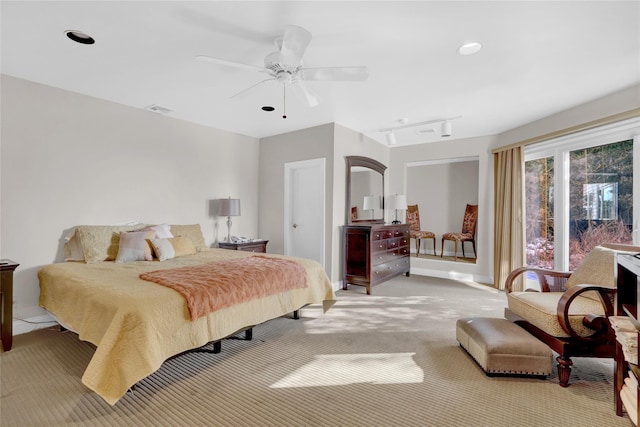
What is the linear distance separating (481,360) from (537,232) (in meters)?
3.13

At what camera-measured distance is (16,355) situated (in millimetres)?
2590

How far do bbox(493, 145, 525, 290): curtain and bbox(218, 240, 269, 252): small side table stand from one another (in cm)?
377

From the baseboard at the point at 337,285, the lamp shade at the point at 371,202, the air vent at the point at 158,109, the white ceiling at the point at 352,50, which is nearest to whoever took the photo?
the white ceiling at the point at 352,50

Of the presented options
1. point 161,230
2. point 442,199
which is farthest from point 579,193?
point 161,230

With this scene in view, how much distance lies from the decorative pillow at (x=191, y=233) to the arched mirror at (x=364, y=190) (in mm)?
2194

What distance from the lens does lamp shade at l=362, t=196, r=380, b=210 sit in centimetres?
539

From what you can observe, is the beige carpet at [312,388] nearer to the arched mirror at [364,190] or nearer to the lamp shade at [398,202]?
the arched mirror at [364,190]

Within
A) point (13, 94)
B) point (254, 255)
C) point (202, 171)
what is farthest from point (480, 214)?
point (13, 94)

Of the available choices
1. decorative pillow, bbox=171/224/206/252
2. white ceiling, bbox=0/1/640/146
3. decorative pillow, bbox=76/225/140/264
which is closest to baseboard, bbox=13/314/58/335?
decorative pillow, bbox=76/225/140/264

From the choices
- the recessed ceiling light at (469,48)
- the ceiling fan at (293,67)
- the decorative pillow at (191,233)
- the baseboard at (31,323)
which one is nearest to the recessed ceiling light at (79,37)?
the ceiling fan at (293,67)

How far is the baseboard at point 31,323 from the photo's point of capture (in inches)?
121

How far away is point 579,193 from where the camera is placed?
3.95m

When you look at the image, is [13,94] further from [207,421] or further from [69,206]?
[207,421]

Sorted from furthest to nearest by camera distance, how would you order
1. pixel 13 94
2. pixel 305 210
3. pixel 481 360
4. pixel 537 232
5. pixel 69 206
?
pixel 305 210 → pixel 537 232 → pixel 69 206 → pixel 13 94 → pixel 481 360
